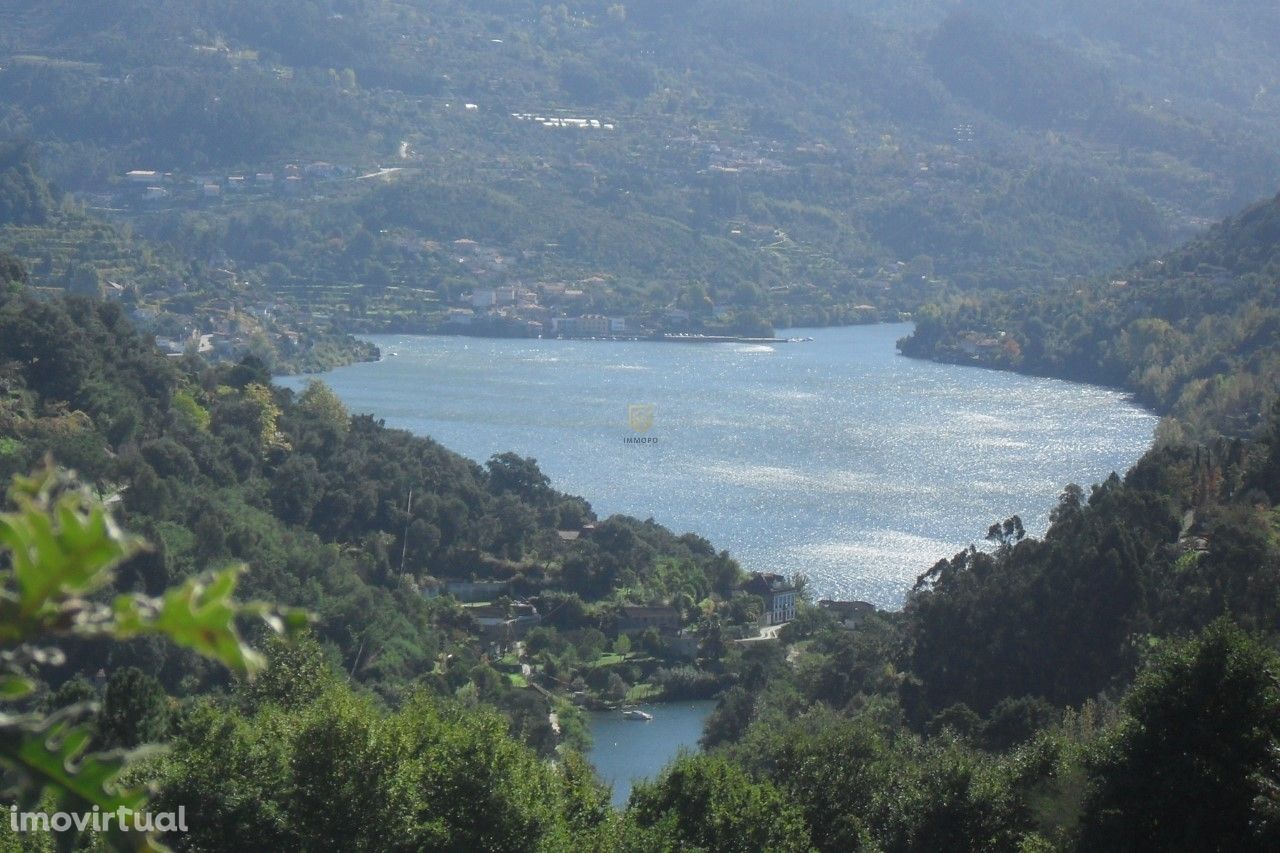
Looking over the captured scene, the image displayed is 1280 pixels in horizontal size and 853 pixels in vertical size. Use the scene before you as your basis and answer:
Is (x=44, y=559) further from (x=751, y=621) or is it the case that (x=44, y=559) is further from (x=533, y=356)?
(x=533, y=356)

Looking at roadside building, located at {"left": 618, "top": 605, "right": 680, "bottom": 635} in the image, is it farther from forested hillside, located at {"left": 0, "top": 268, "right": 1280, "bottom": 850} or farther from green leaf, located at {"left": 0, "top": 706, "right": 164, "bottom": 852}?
green leaf, located at {"left": 0, "top": 706, "right": 164, "bottom": 852}

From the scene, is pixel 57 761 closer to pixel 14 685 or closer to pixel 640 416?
pixel 14 685

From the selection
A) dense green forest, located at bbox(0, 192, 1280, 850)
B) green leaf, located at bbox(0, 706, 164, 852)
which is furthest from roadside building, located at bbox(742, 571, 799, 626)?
green leaf, located at bbox(0, 706, 164, 852)

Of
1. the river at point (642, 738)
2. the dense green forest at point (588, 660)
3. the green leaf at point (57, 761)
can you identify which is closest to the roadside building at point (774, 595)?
the dense green forest at point (588, 660)

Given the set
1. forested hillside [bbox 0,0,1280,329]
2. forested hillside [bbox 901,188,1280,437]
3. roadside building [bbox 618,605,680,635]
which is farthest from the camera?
forested hillside [bbox 0,0,1280,329]

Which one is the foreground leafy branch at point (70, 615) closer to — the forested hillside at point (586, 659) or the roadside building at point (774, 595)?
the forested hillside at point (586, 659)

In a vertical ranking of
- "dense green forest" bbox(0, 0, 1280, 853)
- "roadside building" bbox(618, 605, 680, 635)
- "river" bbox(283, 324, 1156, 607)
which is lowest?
"roadside building" bbox(618, 605, 680, 635)
